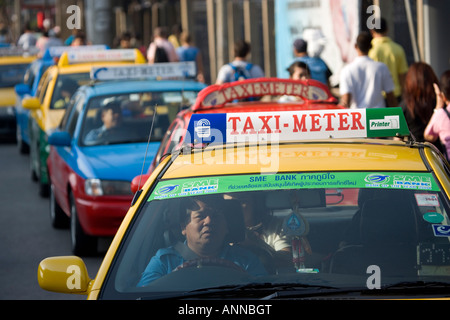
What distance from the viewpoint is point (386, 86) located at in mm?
11391

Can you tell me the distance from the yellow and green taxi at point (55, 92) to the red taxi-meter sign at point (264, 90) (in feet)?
15.3

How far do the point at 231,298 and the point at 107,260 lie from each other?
2.03 feet

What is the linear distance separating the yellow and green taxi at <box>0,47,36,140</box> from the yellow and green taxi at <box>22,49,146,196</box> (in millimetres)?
5093

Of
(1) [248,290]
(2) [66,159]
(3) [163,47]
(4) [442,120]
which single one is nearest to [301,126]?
(1) [248,290]

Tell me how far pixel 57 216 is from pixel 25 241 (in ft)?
2.24

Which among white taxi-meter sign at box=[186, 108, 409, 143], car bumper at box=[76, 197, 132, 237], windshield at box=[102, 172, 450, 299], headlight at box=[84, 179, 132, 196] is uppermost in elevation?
white taxi-meter sign at box=[186, 108, 409, 143]

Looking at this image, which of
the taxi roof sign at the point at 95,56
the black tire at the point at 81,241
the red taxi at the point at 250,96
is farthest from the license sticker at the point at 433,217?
the taxi roof sign at the point at 95,56

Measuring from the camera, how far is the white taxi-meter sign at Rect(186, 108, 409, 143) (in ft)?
17.1

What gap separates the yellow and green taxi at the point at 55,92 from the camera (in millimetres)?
13223

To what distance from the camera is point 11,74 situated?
21578 millimetres

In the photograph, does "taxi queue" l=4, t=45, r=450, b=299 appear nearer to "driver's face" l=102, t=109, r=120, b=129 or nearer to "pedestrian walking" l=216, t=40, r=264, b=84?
"driver's face" l=102, t=109, r=120, b=129

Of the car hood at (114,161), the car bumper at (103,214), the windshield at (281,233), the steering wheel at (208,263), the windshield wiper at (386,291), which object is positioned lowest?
the car bumper at (103,214)

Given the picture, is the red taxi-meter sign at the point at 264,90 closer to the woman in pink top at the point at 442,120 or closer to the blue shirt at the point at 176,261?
the woman in pink top at the point at 442,120

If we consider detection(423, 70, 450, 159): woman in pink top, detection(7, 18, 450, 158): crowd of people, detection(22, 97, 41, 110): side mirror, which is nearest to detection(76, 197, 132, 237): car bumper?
detection(7, 18, 450, 158): crowd of people
